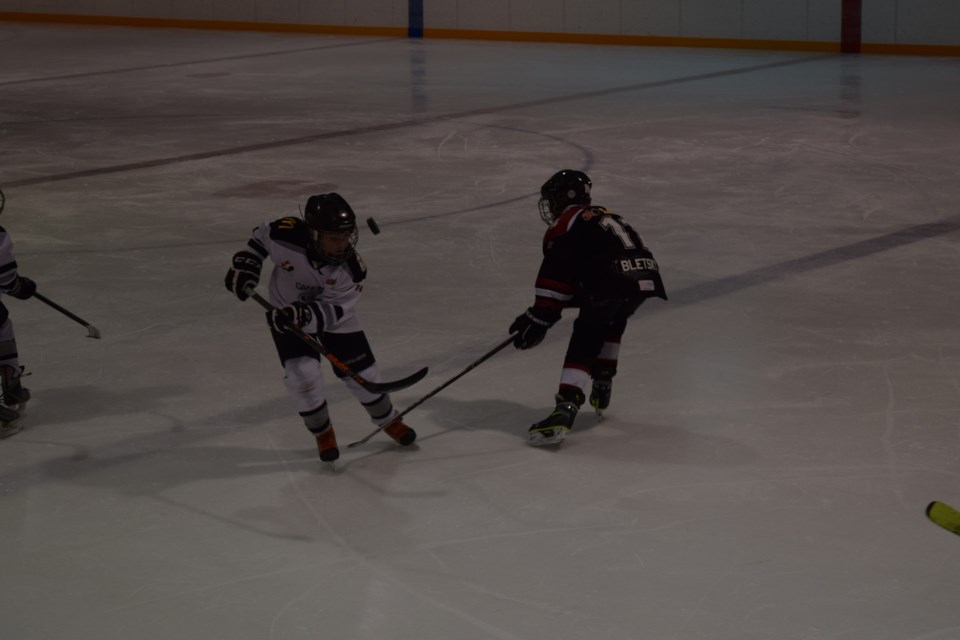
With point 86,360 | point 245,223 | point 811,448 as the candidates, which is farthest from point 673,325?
point 245,223

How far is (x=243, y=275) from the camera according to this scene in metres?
3.86

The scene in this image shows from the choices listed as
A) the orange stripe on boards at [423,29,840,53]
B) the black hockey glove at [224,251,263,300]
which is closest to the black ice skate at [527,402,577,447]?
the black hockey glove at [224,251,263,300]

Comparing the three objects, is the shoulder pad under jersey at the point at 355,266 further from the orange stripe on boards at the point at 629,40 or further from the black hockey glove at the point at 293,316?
the orange stripe on boards at the point at 629,40

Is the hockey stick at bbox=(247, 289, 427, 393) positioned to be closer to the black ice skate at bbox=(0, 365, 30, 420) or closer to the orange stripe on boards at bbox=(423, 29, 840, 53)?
the black ice skate at bbox=(0, 365, 30, 420)

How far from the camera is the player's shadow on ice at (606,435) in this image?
4.09 meters

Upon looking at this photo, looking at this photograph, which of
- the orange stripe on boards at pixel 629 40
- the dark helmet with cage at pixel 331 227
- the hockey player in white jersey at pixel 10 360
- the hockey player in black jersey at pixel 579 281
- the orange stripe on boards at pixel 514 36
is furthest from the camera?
the orange stripe on boards at pixel 629 40

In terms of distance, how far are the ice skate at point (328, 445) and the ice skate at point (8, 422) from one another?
1.07 meters

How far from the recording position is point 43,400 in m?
4.64

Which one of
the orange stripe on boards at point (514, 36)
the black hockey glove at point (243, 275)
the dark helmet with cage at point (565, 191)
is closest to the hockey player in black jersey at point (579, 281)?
the dark helmet with cage at point (565, 191)

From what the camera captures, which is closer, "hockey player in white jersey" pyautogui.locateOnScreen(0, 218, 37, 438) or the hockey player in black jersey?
the hockey player in black jersey

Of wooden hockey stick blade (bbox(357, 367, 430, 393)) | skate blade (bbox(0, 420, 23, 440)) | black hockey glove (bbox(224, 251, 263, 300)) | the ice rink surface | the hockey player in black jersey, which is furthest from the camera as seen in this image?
skate blade (bbox(0, 420, 23, 440))

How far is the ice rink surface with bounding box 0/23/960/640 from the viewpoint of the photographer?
126 inches

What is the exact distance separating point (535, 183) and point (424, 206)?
888 mm

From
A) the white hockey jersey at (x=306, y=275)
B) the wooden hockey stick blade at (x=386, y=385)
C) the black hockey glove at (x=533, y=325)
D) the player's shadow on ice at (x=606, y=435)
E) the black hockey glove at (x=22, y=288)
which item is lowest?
the player's shadow on ice at (x=606, y=435)
